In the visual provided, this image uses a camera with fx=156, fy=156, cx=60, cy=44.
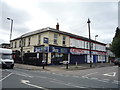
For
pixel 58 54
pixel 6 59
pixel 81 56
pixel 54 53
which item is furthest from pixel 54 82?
pixel 81 56

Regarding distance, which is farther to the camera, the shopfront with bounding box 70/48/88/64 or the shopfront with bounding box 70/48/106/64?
the shopfront with bounding box 70/48/106/64

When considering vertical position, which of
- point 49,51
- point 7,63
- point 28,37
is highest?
point 28,37

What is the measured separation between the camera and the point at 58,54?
3030 centimetres

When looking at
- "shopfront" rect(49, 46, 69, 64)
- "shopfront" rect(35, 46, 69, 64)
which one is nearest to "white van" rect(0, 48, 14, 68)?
"shopfront" rect(35, 46, 69, 64)

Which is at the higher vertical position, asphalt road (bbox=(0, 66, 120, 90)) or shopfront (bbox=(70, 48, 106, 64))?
shopfront (bbox=(70, 48, 106, 64))

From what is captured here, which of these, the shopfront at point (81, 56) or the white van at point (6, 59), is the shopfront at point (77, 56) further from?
the white van at point (6, 59)

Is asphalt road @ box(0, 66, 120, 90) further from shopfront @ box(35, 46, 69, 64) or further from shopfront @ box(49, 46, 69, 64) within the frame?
shopfront @ box(49, 46, 69, 64)

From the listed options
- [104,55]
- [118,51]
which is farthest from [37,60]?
[104,55]

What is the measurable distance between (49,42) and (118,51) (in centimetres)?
2152

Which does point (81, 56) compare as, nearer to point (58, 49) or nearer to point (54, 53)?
point (58, 49)

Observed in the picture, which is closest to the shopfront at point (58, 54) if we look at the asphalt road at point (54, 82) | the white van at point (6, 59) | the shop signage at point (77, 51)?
the shop signage at point (77, 51)

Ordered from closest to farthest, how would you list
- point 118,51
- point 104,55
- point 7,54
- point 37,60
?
point 7,54
point 37,60
point 118,51
point 104,55

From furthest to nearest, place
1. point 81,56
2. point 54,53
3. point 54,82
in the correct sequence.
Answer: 1. point 81,56
2. point 54,53
3. point 54,82

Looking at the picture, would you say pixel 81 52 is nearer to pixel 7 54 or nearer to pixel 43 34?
pixel 43 34
